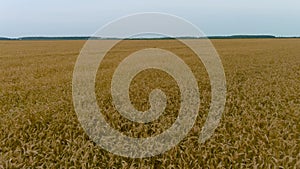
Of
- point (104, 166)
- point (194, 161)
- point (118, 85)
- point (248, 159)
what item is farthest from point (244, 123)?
A: point (118, 85)

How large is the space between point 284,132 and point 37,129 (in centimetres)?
432

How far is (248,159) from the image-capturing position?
3.81 metres

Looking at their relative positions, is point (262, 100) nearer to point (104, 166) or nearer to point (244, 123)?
point (244, 123)

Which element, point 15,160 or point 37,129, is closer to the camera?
point 15,160

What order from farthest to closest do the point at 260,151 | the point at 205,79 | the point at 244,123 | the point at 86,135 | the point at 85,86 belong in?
1. the point at 205,79
2. the point at 85,86
3. the point at 244,123
4. the point at 86,135
5. the point at 260,151

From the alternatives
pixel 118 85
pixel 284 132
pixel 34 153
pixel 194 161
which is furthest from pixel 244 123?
pixel 118 85

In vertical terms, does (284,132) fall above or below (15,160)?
above

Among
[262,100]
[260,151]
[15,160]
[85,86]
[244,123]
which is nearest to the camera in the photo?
[15,160]

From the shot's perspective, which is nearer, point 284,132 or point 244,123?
point 284,132

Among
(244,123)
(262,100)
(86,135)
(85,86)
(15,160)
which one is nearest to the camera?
(15,160)

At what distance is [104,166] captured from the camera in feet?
12.5

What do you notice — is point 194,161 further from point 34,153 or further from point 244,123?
point 34,153

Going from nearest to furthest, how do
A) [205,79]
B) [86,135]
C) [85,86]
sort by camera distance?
[86,135], [85,86], [205,79]

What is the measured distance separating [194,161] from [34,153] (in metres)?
2.26
